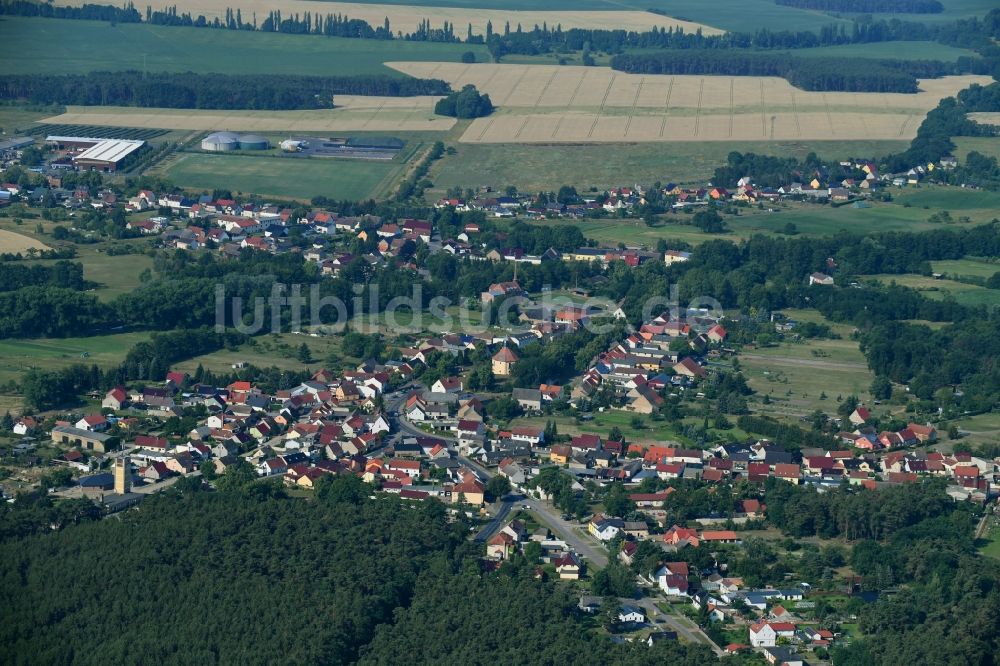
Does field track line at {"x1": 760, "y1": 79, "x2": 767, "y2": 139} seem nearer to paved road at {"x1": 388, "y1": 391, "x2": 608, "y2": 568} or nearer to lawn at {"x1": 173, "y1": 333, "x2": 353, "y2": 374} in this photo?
lawn at {"x1": 173, "y1": 333, "x2": 353, "y2": 374}

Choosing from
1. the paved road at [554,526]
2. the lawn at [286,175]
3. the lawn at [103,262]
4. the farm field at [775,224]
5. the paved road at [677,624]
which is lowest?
the paved road at [677,624]

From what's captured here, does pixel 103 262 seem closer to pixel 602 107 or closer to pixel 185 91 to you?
pixel 185 91

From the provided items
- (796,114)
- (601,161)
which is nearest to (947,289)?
(601,161)

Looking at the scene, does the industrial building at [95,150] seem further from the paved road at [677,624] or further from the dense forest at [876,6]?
the dense forest at [876,6]

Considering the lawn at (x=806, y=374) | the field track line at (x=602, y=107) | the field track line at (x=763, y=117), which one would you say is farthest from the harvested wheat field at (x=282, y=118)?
the lawn at (x=806, y=374)

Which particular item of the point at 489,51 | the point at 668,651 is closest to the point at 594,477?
the point at 668,651

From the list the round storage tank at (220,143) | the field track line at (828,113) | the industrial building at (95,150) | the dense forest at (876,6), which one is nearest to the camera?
the industrial building at (95,150)

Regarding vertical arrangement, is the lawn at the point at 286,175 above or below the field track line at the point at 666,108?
below
